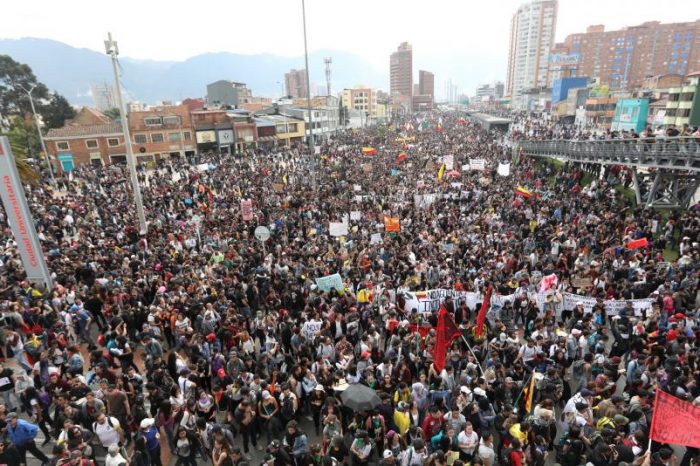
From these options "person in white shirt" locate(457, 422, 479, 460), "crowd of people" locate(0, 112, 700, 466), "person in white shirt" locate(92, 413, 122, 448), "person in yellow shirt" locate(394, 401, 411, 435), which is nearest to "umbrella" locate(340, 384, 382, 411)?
"crowd of people" locate(0, 112, 700, 466)

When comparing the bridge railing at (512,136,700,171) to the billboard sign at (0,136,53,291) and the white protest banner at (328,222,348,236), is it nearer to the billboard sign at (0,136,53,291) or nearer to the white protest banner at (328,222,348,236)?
the white protest banner at (328,222,348,236)

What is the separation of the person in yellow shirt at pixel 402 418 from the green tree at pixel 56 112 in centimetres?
6742

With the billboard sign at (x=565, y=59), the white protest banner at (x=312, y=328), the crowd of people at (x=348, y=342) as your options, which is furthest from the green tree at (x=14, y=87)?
the billboard sign at (x=565, y=59)

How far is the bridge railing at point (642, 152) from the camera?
17.8 metres

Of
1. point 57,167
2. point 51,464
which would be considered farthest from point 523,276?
point 57,167

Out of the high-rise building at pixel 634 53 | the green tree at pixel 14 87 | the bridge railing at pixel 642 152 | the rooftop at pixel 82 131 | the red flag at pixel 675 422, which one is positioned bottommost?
the red flag at pixel 675 422

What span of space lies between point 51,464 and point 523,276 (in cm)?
1131

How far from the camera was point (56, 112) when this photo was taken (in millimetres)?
58281

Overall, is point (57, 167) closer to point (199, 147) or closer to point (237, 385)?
point (199, 147)

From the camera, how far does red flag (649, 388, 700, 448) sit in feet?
18.6

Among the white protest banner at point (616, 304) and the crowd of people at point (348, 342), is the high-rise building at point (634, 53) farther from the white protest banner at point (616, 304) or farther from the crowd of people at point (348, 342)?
the white protest banner at point (616, 304)

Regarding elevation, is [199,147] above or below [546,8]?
below

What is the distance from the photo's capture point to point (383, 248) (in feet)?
50.2

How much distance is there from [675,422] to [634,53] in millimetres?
166523
